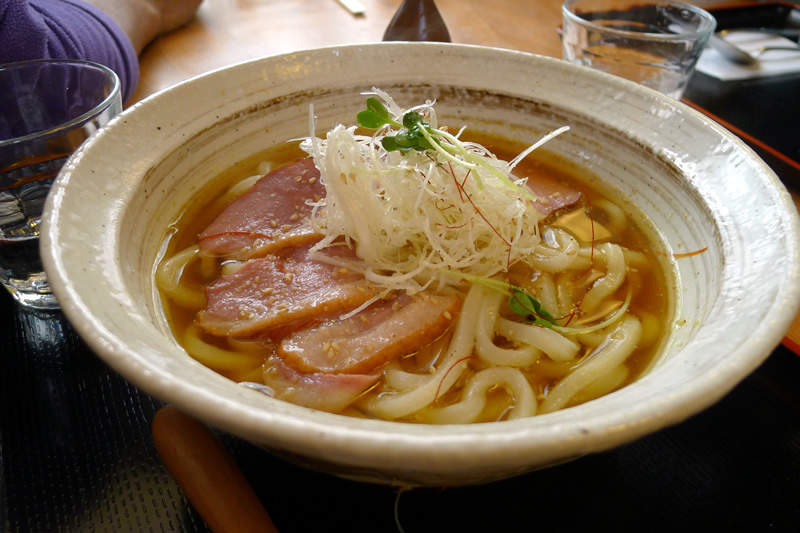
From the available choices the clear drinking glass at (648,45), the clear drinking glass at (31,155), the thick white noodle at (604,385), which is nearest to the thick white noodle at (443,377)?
the thick white noodle at (604,385)

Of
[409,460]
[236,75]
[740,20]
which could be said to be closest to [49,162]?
[236,75]

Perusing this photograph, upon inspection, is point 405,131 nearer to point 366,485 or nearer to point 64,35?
point 366,485

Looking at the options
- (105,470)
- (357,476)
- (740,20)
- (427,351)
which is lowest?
(105,470)

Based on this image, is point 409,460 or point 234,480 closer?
point 409,460

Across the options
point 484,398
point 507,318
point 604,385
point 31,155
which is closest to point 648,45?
point 507,318

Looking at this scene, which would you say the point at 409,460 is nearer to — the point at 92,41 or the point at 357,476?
the point at 357,476

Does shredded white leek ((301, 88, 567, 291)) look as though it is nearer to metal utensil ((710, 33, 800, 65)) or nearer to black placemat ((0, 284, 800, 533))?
black placemat ((0, 284, 800, 533))
